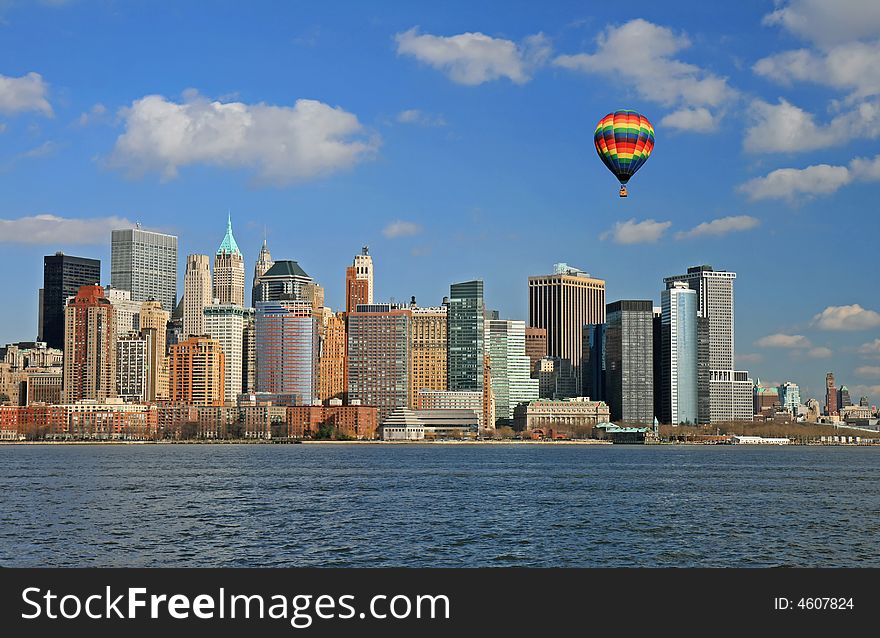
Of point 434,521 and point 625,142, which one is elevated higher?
point 625,142

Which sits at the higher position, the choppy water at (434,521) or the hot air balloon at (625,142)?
the hot air balloon at (625,142)

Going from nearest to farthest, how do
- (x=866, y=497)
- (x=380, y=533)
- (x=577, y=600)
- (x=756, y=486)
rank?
(x=577, y=600) < (x=380, y=533) < (x=866, y=497) < (x=756, y=486)

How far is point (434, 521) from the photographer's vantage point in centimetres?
6938

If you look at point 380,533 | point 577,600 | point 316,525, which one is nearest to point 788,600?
point 577,600

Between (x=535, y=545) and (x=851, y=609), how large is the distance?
3066 cm

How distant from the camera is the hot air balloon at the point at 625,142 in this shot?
94.0m

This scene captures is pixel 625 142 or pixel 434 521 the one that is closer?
pixel 434 521

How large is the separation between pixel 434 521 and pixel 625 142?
38.2 meters

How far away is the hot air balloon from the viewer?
94.0m

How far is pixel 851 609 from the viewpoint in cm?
2809

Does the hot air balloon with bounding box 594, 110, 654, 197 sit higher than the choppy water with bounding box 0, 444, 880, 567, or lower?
higher

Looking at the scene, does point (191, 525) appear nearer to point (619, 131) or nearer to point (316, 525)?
point (316, 525)

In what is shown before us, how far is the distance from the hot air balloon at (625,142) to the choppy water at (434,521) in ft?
83.6

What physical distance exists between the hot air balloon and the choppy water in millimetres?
25495
